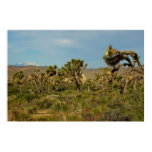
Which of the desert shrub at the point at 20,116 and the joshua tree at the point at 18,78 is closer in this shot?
the desert shrub at the point at 20,116

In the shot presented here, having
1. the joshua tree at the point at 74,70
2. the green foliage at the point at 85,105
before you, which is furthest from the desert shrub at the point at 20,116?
the joshua tree at the point at 74,70

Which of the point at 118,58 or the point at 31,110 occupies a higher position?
the point at 118,58

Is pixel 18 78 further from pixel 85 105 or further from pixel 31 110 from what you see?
pixel 85 105

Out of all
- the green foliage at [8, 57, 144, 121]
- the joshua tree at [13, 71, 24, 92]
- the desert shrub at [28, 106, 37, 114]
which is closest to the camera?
the green foliage at [8, 57, 144, 121]

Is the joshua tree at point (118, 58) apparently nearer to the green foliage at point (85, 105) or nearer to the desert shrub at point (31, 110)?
the green foliage at point (85, 105)

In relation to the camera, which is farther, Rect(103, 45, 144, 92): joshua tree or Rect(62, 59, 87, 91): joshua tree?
Rect(62, 59, 87, 91): joshua tree

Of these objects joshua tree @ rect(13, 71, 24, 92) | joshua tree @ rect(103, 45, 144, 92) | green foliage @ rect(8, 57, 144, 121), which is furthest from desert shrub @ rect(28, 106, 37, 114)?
joshua tree @ rect(103, 45, 144, 92)

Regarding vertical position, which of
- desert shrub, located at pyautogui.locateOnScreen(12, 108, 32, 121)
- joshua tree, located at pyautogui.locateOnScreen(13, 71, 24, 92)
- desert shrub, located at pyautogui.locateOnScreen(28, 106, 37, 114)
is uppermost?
joshua tree, located at pyautogui.locateOnScreen(13, 71, 24, 92)

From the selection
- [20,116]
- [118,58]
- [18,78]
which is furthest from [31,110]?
[118,58]

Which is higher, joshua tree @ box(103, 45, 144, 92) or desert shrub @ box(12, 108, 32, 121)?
joshua tree @ box(103, 45, 144, 92)

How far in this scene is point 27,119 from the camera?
6.06 metres

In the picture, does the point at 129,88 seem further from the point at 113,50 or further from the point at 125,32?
the point at 125,32

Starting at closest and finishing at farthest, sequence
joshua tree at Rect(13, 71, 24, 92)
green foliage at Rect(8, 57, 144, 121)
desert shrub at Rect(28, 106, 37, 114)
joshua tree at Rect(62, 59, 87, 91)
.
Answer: green foliage at Rect(8, 57, 144, 121) → desert shrub at Rect(28, 106, 37, 114) → joshua tree at Rect(13, 71, 24, 92) → joshua tree at Rect(62, 59, 87, 91)

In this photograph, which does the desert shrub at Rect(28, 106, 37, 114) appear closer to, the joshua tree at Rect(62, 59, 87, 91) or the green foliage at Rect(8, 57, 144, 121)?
the green foliage at Rect(8, 57, 144, 121)
